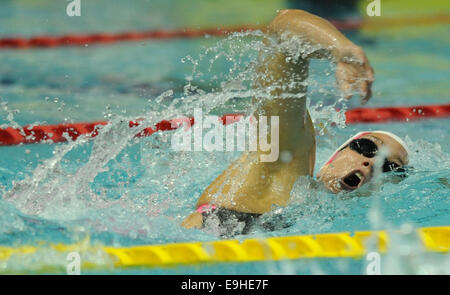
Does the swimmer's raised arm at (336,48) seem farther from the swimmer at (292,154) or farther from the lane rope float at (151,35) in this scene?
the lane rope float at (151,35)

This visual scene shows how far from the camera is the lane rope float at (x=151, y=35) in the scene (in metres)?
5.21

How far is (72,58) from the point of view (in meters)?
5.08

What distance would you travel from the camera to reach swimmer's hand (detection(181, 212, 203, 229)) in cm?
176

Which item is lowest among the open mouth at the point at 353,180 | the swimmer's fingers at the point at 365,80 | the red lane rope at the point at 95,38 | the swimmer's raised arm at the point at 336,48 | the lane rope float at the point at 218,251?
the lane rope float at the point at 218,251

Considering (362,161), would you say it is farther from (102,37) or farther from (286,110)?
(102,37)

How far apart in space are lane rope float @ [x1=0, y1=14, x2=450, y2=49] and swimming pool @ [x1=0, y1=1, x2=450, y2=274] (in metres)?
0.57

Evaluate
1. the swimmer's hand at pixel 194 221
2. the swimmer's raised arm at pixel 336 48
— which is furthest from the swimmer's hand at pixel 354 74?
the swimmer's hand at pixel 194 221

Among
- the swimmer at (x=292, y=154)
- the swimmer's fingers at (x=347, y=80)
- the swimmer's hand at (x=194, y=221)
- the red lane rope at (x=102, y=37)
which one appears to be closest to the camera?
the swimmer's fingers at (x=347, y=80)

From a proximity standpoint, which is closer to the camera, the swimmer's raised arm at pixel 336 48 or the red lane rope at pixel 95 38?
the swimmer's raised arm at pixel 336 48

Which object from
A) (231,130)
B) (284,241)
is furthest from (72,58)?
(284,241)

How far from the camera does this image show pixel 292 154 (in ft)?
5.57

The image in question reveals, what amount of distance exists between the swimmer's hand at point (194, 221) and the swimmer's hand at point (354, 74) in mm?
607

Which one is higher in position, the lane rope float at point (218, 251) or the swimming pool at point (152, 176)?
the swimming pool at point (152, 176)
